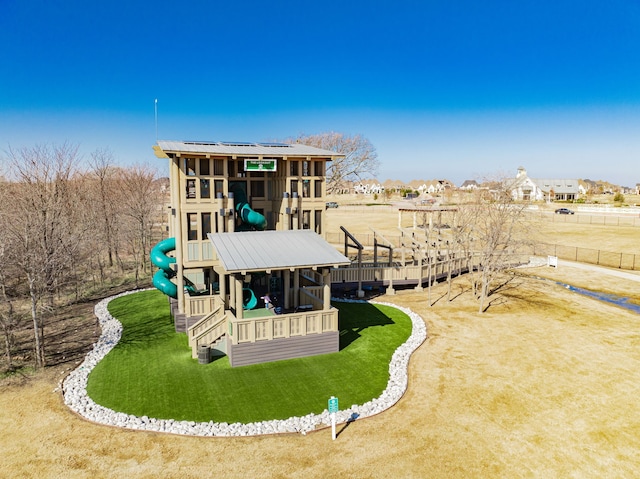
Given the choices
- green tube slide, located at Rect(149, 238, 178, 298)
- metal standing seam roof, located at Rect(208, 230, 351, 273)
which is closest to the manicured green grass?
green tube slide, located at Rect(149, 238, 178, 298)

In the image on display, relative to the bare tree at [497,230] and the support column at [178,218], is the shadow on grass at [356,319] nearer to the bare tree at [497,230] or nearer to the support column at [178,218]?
the bare tree at [497,230]

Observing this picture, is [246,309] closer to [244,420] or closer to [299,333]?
[299,333]

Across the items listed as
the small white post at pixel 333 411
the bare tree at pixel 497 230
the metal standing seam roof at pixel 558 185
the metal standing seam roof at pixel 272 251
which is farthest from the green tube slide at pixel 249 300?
the metal standing seam roof at pixel 558 185

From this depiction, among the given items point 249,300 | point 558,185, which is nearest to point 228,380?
point 249,300

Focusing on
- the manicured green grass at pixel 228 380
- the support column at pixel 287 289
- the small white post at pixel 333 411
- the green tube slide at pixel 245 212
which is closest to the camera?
the small white post at pixel 333 411

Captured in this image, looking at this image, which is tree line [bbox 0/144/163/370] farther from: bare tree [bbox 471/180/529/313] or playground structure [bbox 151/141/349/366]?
bare tree [bbox 471/180/529/313]

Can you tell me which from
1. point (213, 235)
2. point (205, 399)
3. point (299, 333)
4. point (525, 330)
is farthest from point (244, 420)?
point (525, 330)
